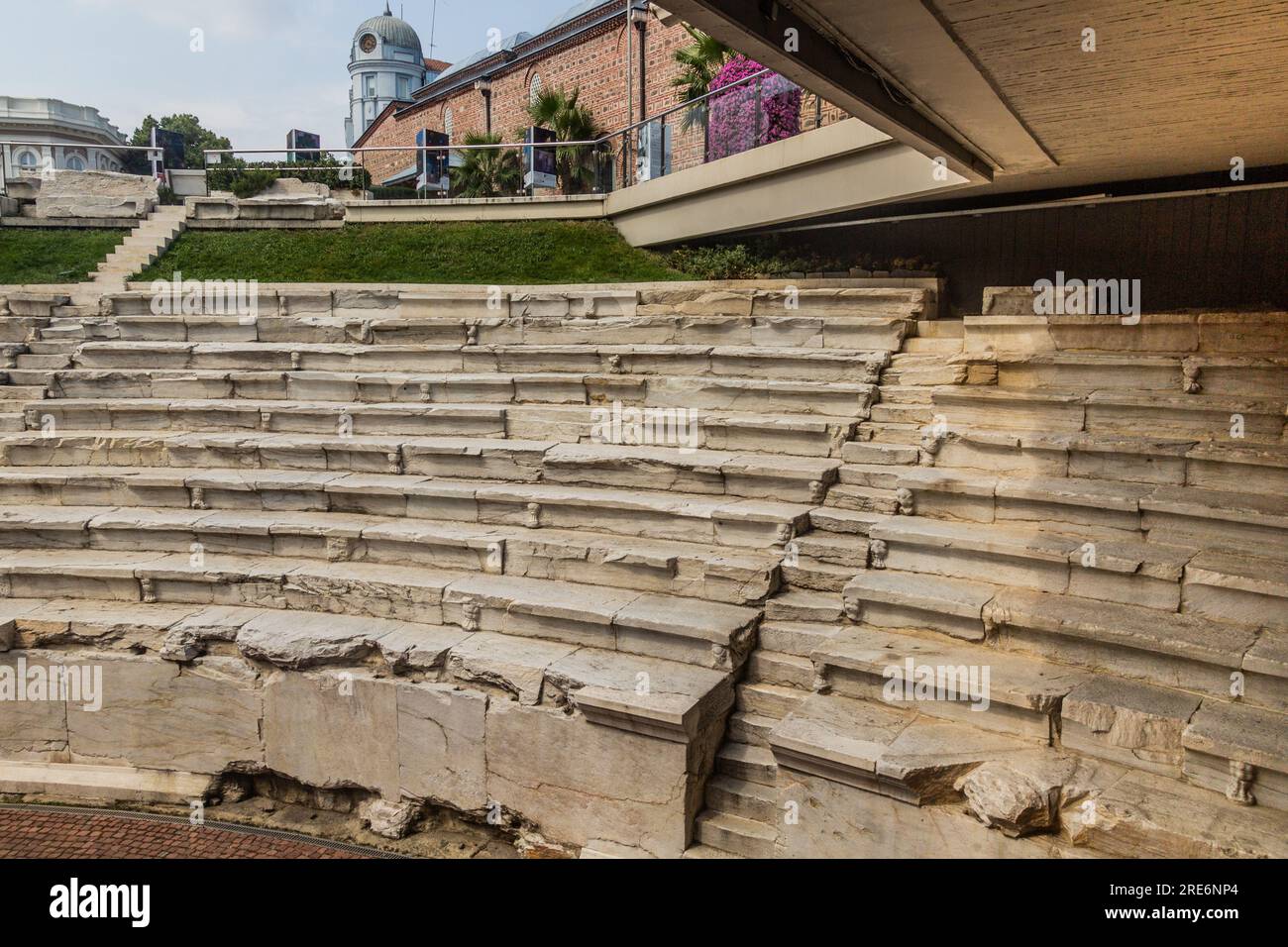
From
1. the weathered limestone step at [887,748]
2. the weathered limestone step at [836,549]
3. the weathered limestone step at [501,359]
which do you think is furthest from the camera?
the weathered limestone step at [501,359]

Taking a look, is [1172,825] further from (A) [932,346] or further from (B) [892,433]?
(A) [932,346]

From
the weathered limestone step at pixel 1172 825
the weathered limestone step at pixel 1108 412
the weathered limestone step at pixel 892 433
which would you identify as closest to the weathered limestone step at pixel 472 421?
the weathered limestone step at pixel 892 433

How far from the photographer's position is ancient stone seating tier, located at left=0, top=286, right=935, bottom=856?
6051mm

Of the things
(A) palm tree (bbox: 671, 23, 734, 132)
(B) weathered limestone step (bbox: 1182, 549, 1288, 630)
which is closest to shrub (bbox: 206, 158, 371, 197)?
(A) palm tree (bbox: 671, 23, 734, 132)

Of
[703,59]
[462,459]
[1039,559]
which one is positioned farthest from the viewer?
[703,59]

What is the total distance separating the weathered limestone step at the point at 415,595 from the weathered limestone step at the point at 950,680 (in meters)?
0.75

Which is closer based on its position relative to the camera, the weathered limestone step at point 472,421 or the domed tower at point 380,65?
the weathered limestone step at point 472,421

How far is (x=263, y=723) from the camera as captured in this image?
→ 22.2ft

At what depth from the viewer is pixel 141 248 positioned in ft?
48.5

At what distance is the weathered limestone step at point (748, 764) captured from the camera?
220 inches

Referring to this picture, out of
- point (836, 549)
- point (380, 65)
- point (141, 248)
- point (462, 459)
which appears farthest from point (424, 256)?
point (380, 65)

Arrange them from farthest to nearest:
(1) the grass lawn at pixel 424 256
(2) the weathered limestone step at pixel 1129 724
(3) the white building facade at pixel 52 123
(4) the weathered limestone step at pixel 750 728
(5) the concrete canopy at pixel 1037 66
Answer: (3) the white building facade at pixel 52 123 → (1) the grass lawn at pixel 424 256 → (4) the weathered limestone step at pixel 750 728 → (2) the weathered limestone step at pixel 1129 724 → (5) the concrete canopy at pixel 1037 66

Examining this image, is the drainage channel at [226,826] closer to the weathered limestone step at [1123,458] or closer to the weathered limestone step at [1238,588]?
the weathered limestone step at [1123,458]

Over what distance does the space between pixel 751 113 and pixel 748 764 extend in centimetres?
805
